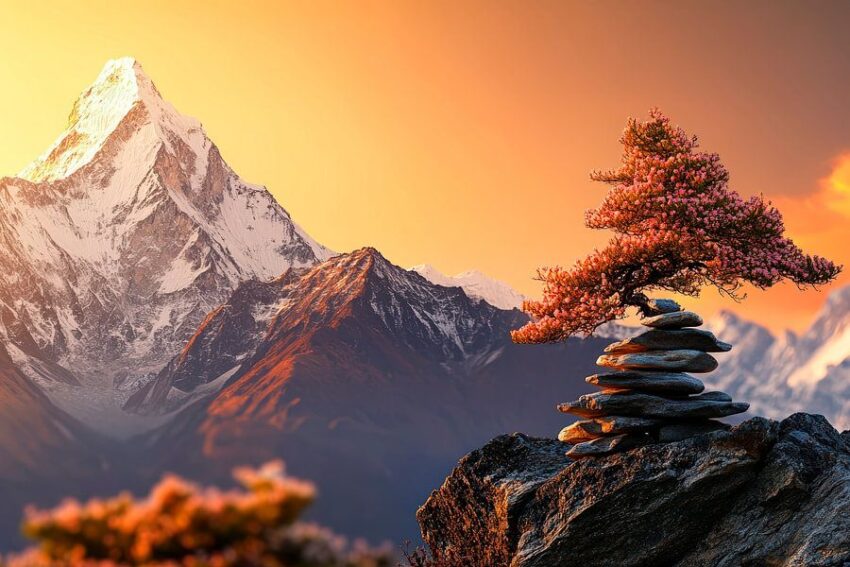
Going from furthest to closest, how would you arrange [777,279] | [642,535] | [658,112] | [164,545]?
[658,112], [777,279], [642,535], [164,545]

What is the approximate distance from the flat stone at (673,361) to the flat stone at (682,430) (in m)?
1.03

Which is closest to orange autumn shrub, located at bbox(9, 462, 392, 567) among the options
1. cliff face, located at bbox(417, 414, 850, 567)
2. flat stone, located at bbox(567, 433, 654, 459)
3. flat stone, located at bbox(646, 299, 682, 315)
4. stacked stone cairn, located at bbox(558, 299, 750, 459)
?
cliff face, located at bbox(417, 414, 850, 567)

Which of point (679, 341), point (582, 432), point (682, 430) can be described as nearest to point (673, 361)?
point (679, 341)

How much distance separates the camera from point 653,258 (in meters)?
17.4

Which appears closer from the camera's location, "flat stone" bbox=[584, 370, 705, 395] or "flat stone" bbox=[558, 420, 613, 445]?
"flat stone" bbox=[584, 370, 705, 395]

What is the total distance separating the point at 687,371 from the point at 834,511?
355cm

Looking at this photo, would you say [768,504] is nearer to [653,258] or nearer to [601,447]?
[601,447]

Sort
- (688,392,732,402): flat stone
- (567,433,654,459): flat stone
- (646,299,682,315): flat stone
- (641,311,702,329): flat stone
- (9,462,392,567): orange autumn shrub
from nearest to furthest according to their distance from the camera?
Result: (9,462,392,567): orange autumn shrub, (567,433,654,459): flat stone, (688,392,732,402): flat stone, (641,311,702,329): flat stone, (646,299,682,315): flat stone

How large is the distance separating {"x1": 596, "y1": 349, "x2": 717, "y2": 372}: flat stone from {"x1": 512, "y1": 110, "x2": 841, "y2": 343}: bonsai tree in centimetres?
127

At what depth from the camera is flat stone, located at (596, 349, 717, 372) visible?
638 inches

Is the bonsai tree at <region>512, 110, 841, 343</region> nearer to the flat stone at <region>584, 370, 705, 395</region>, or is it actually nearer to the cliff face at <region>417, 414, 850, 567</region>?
the flat stone at <region>584, 370, 705, 395</region>

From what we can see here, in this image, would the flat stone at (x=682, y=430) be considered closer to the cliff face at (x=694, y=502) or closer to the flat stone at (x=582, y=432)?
the cliff face at (x=694, y=502)

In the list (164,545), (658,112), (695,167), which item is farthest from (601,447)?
(164,545)

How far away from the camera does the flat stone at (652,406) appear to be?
15945 mm
